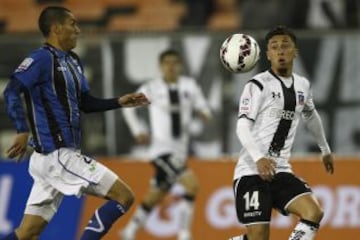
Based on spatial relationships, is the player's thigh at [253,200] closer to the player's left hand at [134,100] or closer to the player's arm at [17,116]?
the player's left hand at [134,100]

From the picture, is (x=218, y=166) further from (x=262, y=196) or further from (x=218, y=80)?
(x=262, y=196)

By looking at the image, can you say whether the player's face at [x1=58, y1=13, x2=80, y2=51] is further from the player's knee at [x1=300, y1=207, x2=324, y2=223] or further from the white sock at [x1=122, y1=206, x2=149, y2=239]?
the white sock at [x1=122, y1=206, x2=149, y2=239]

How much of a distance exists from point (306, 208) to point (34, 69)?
214 cm

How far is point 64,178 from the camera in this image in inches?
299

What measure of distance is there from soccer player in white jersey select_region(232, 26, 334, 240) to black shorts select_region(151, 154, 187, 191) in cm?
355

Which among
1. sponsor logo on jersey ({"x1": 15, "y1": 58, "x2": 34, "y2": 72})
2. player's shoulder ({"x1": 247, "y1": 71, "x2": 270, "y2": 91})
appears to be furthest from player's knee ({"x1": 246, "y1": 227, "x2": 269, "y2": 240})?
sponsor logo on jersey ({"x1": 15, "y1": 58, "x2": 34, "y2": 72})

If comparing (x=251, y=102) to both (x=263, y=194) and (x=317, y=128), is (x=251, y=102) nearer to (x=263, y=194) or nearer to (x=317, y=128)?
(x=263, y=194)

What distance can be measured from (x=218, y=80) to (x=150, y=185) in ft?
6.66

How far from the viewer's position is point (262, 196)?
24.6ft

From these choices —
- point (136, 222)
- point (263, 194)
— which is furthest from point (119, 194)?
point (136, 222)

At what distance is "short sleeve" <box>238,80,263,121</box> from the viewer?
24.5 feet

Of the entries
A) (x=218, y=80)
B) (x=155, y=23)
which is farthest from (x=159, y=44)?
(x=155, y=23)

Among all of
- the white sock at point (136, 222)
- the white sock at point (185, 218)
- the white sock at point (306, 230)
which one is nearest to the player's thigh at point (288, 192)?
the white sock at point (306, 230)

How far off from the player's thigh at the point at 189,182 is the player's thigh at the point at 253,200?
3.39 m
